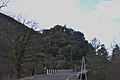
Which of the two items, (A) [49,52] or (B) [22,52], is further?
(A) [49,52]

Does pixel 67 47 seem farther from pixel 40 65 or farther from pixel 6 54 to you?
pixel 6 54

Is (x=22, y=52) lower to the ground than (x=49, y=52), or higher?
lower

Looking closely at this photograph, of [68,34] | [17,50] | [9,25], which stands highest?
[68,34]

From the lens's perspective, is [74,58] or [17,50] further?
[74,58]

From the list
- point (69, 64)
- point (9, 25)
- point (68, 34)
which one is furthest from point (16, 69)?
point (68, 34)

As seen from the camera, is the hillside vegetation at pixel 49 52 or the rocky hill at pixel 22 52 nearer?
the hillside vegetation at pixel 49 52

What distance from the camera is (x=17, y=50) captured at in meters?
44.6

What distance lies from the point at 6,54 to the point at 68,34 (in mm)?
53548

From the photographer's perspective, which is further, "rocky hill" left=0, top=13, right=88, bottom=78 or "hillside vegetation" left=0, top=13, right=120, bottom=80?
"rocky hill" left=0, top=13, right=88, bottom=78

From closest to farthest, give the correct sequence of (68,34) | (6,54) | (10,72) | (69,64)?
1. (6,54)
2. (10,72)
3. (69,64)
4. (68,34)

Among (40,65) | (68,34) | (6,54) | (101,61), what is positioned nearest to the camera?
(101,61)

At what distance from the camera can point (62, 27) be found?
96562 millimetres

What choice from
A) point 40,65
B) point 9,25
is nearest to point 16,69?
point 9,25

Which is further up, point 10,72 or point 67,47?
point 67,47
